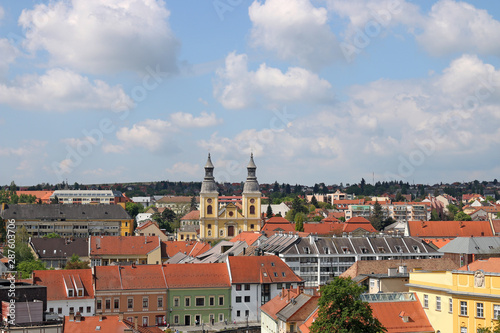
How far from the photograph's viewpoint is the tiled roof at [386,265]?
58.5 m

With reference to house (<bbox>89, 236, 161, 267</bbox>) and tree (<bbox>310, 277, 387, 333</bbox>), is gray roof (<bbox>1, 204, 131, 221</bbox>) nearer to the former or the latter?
house (<bbox>89, 236, 161, 267</bbox>)

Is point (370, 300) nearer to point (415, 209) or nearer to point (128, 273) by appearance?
point (128, 273)

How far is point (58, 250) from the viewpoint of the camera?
312ft

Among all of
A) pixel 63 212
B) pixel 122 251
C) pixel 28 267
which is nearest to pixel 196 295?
pixel 28 267

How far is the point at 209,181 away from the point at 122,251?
39.3 meters

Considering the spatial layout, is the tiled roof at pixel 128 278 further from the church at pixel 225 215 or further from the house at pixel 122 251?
the church at pixel 225 215

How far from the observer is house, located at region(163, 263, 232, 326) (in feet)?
198

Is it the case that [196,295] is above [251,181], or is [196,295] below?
below

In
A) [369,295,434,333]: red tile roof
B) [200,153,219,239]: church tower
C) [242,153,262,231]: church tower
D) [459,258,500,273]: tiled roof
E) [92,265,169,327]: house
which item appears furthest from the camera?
[242,153,262,231]: church tower

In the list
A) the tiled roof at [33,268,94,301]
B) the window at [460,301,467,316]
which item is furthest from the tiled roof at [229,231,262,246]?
the window at [460,301,467,316]

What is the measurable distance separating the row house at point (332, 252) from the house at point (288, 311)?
80.0 feet

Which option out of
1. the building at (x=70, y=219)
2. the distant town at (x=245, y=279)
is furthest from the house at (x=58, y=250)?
the building at (x=70, y=219)

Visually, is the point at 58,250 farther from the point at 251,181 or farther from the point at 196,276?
the point at 251,181

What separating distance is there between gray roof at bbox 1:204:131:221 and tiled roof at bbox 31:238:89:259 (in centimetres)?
3445
